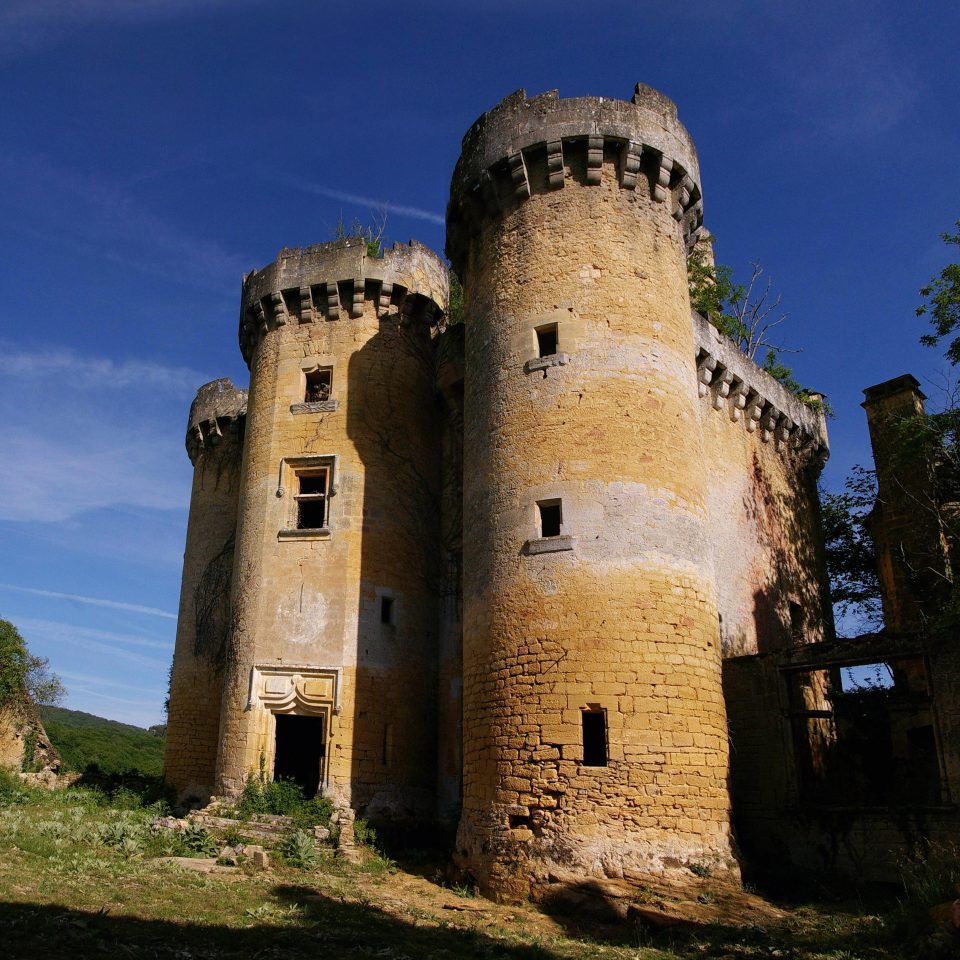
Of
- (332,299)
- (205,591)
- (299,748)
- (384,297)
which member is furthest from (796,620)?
(205,591)

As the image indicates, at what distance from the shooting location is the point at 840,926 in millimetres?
10344

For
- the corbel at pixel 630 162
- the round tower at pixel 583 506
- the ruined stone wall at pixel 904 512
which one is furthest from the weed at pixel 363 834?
the corbel at pixel 630 162

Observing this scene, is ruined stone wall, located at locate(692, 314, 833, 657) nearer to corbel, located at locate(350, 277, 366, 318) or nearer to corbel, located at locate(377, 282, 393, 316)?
corbel, located at locate(377, 282, 393, 316)

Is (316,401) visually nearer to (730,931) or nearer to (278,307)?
(278,307)

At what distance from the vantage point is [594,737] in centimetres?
1196

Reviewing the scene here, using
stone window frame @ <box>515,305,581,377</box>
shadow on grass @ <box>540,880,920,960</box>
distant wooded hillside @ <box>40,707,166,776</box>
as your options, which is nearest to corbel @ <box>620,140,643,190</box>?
stone window frame @ <box>515,305,581,377</box>

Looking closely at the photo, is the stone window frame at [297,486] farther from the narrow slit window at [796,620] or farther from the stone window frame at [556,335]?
the narrow slit window at [796,620]

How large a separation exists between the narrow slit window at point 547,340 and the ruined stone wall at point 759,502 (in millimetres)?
3868

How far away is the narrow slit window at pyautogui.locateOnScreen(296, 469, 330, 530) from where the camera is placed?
17.9m

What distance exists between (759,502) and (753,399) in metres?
2.19

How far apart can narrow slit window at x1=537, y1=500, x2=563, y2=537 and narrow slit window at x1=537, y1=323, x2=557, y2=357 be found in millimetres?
2519

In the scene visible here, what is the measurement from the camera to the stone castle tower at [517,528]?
12031mm

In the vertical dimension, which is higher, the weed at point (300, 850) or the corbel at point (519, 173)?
the corbel at point (519, 173)

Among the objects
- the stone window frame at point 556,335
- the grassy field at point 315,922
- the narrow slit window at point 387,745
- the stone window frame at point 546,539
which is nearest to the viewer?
the grassy field at point 315,922
